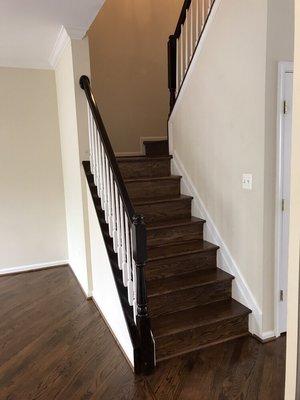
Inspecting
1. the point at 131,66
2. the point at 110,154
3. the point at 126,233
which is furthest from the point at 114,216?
the point at 131,66

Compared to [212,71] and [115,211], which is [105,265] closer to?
[115,211]

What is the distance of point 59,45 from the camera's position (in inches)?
128

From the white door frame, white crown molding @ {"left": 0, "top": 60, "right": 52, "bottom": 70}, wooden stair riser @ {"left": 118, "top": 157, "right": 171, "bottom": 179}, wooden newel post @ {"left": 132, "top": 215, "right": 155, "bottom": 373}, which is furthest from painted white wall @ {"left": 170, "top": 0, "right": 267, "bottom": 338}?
white crown molding @ {"left": 0, "top": 60, "right": 52, "bottom": 70}

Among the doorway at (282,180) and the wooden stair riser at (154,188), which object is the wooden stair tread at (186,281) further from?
the wooden stair riser at (154,188)

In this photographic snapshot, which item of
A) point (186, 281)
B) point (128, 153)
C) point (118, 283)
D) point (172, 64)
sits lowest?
point (186, 281)

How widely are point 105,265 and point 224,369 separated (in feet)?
3.95

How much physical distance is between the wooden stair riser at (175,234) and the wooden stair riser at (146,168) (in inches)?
31.5

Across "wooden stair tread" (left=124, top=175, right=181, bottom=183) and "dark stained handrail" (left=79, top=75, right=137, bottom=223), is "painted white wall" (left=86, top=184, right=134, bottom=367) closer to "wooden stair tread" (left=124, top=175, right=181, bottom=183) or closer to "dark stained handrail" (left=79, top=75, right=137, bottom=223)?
"wooden stair tread" (left=124, top=175, right=181, bottom=183)

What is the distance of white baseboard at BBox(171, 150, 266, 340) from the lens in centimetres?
259

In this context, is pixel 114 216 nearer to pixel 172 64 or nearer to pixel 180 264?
pixel 180 264

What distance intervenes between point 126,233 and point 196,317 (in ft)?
3.00

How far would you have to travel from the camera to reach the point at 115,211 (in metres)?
2.54

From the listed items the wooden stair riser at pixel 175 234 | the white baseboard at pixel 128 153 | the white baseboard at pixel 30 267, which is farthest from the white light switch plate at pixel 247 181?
the white baseboard at pixel 30 267

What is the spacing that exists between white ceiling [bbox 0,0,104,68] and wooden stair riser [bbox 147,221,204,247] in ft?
6.22
